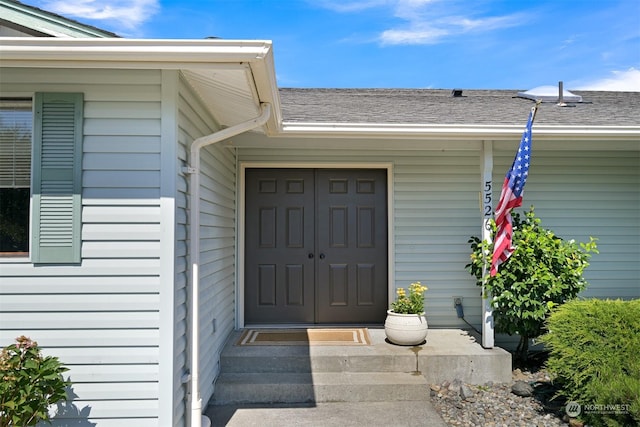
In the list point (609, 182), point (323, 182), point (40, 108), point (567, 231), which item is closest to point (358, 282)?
point (323, 182)

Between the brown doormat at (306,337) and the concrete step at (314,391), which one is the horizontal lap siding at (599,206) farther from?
the concrete step at (314,391)

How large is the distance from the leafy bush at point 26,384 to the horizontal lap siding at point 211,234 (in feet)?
2.55

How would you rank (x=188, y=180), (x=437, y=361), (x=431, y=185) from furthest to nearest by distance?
(x=431, y=185) → (x=437, y=361) → (x=188, y=180)

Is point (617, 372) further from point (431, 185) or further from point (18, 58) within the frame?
point (18, 58)

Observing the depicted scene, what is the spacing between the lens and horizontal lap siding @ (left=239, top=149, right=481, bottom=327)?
4613 millimetres

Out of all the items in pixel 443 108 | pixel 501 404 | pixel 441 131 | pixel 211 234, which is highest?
pixel 443 108

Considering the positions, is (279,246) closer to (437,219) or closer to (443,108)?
(437,219)

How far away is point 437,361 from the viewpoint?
3.61m

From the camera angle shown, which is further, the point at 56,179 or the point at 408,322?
the point at 408,322

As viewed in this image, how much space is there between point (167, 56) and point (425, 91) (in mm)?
4912

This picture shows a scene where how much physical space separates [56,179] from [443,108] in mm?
4145

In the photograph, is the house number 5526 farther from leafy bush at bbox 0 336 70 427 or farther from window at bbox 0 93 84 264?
leafy bush at bbox 0 336 70 427

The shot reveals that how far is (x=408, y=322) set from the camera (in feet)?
12.4
